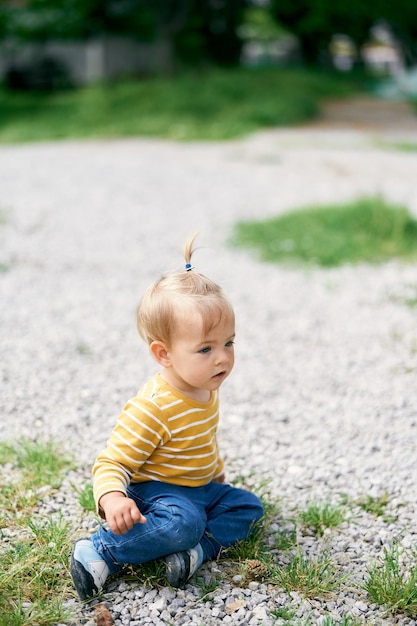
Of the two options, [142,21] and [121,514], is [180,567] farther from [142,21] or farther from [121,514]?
[142,21]

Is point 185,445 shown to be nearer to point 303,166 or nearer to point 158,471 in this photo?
point 158,471

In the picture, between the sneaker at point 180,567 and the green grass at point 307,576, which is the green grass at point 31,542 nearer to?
the sneaker at point 180,567

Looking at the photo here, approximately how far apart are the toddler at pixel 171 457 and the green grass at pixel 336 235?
3.66 metres

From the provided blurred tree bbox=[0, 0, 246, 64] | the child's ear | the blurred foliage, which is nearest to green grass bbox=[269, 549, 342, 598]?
the child's ear

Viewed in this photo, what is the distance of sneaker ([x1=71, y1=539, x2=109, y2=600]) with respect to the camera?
212cm

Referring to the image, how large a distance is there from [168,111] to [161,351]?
13.3 metres

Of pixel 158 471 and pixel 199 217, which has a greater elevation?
pixel 158 471

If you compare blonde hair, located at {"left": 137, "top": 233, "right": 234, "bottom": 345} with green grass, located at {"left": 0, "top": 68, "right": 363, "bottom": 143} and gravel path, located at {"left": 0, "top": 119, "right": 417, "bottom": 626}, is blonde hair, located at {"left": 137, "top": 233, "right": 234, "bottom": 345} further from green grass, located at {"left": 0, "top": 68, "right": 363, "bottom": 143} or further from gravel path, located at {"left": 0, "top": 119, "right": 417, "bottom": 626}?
green grass, located at {"left": 0, "top": 68, "right": 363, "bottom": 143}

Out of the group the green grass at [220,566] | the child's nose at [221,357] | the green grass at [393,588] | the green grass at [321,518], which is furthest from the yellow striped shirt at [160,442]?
the green grass at [393,588]

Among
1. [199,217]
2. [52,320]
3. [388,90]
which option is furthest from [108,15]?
[52,320]

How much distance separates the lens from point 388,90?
2355 cm

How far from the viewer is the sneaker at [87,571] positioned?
6.96 ft

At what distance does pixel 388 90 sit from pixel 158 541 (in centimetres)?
2339

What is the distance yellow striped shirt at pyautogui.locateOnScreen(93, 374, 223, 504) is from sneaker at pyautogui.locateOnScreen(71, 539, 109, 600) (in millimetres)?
166
